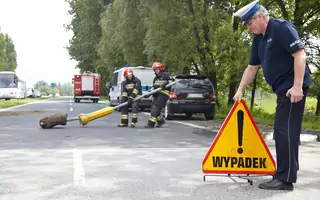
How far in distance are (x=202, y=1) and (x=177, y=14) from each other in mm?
1506

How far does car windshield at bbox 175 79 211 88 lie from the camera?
16875mm

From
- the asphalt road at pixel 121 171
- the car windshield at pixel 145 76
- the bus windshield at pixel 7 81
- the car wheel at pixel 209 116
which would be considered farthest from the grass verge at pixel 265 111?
the bus windshield at pixel 7 81

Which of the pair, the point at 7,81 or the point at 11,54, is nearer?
the point at 7,81

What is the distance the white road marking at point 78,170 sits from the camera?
5.44 meters

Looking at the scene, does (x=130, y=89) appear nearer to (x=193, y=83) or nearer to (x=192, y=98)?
(x=192, y=98)

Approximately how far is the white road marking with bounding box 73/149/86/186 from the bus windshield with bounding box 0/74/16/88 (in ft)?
149

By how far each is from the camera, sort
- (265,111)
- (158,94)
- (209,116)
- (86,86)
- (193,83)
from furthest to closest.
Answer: (86,86), (265,111), (209,116), (193,83), (158,94)

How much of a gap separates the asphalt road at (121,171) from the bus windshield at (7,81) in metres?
42.7

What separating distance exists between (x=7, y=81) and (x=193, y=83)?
3836 centimetres

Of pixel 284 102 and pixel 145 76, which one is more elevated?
pixel 145 76

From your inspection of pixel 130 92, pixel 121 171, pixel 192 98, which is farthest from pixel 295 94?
pixel 192 98

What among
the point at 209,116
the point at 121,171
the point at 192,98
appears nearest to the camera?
the point at 121,171

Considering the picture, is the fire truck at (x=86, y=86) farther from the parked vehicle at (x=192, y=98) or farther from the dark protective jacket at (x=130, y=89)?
the dark protective jacket at (x=130, y=89)

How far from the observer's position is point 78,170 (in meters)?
6.18
